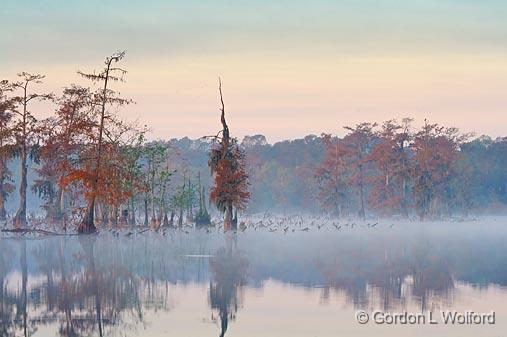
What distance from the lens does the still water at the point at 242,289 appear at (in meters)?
16.1

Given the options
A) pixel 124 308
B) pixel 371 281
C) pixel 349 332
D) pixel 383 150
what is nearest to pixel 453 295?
pixel 371 281

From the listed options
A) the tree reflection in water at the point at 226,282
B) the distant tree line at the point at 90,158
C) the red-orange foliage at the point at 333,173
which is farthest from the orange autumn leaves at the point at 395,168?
the tree reflection in water at the point at 226,282

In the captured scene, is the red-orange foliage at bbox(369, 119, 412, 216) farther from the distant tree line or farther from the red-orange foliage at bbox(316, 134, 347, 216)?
the distant tree line

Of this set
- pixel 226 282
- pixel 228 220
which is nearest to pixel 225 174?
pixel 228 220

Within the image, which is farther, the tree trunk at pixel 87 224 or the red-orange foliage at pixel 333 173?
the red-orange foliage at pixel 333 173

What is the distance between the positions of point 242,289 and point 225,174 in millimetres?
32367

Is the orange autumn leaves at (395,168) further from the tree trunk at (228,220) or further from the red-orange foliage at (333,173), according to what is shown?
the tree trunk at (228,220)

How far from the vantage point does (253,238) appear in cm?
4566

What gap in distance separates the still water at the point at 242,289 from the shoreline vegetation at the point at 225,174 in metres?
14.4

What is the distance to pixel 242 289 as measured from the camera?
21562 mm

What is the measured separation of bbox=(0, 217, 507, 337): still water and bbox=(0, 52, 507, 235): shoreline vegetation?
14.4 m

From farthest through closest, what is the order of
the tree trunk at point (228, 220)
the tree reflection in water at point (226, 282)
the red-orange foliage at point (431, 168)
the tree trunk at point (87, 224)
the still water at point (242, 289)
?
the red-orange foliage at point (431, 168) < the tree trunk at point (228, 220) < the tree trunk at point (87, 224) < the tree reflection in water at point (226, 282) < the still water at point (242, 289)

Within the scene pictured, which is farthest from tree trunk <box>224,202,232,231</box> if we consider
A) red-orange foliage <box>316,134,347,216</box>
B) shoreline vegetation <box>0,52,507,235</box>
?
red-orange foliage <box>316,134,347,216</box>

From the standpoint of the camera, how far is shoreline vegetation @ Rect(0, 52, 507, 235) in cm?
5147
